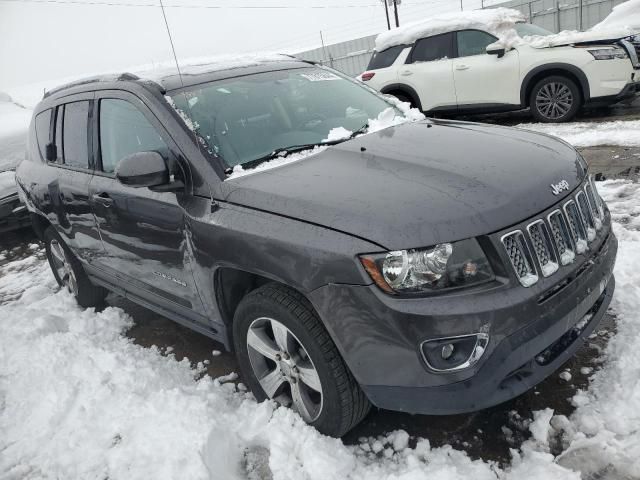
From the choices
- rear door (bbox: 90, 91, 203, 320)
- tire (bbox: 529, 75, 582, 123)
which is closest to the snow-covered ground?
rear door (bbox: 90, 91, 203, 320)

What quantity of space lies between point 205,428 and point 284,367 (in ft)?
1.68

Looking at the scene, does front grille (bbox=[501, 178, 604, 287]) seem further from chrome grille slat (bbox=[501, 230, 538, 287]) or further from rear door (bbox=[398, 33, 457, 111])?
rear door (bbox=[398, 33, 457, 111])

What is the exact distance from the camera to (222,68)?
10.8 ft

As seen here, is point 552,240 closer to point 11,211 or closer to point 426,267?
point 426,267

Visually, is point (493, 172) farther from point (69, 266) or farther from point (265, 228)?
point (69, 266)

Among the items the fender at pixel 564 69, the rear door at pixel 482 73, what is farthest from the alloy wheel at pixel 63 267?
the fender at pixel 564 69

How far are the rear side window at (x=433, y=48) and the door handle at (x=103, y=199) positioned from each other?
22.6 feet

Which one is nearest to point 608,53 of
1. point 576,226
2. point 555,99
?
point 555,99

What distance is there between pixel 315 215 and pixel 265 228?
258mm

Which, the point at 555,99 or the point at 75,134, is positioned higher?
the point at 75,134

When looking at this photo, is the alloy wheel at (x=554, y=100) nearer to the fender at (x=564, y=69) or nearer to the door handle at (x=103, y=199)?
the fender at (x=564, y=69)

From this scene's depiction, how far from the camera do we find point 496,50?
7980mm

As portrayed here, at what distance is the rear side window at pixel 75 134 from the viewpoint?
3611 mm

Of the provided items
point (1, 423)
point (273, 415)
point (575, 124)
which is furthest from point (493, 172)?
point (575, 124)
